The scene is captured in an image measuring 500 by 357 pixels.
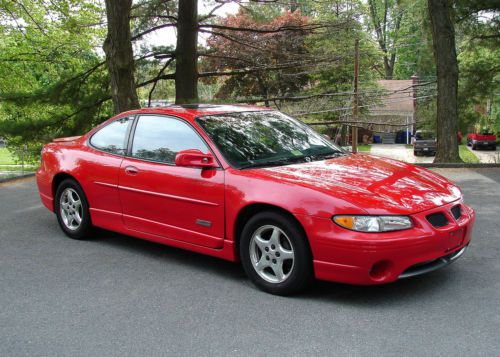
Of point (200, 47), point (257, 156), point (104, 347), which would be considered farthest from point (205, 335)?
point (200, 47)

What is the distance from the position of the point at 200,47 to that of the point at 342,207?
50.3ft

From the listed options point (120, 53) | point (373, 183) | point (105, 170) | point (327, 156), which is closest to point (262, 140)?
point (327, 156)

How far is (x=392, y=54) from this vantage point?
213 ft

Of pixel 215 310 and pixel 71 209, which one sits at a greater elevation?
pixel 71 209

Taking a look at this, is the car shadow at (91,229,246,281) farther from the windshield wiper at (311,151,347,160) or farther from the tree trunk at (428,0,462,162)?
the tree trunk at (428,0,462,162)

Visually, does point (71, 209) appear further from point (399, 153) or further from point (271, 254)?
point (399, 153)

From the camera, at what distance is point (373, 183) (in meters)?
4.57

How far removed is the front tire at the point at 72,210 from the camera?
248 inches

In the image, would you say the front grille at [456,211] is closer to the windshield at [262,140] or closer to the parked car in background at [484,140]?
the windshield at [262,140]

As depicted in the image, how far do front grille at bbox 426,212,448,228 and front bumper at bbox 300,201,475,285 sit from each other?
0.03m

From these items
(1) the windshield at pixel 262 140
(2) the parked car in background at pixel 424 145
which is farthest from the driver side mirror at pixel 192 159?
(2) the parked car in background at pixel 424 145

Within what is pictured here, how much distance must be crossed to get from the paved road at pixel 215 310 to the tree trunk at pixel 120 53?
22.2 feet

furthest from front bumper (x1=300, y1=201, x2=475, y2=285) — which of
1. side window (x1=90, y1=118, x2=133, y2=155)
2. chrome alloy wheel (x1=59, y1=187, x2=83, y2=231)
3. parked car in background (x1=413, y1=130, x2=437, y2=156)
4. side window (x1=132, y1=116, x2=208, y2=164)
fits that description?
parked car in background (x1=413, y1=130, x2=437, y2=156)

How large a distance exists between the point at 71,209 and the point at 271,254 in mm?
2986
